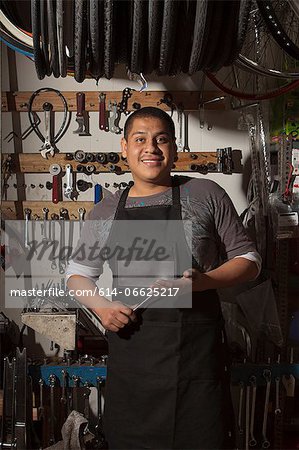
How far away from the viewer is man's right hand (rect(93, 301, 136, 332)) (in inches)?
59.6

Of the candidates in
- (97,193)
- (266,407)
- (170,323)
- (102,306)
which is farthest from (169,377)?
(97,193)

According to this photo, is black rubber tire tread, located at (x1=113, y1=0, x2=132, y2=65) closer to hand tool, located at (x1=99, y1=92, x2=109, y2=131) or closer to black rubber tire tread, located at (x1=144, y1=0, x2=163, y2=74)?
black rubber tire tread, located at (x1=144, y1=0, x2=163, y2=74)

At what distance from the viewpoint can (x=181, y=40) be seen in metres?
1.39

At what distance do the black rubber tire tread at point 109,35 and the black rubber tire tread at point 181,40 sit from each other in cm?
19

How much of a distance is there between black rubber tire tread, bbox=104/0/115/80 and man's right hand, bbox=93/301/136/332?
0.76 metres

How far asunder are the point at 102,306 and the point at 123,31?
2.85 feet

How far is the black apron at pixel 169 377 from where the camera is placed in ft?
5.06

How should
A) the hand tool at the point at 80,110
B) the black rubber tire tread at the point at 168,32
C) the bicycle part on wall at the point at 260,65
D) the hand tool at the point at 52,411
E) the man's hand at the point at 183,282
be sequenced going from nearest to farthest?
the black rubber tire tread at the point at 168,32 < the man's hand at the point at 183,282 < the hand tool at the point at 52,411 < the bicycle part on wall at the point at 260,65 < the hand tool at the point at 80,110

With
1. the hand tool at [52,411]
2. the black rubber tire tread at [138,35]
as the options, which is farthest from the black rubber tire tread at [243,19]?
the hand tool at [52,411]

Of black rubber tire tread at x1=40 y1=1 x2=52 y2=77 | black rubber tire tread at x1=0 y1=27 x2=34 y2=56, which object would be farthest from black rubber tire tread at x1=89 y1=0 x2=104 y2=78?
black rubber tire tread at x1=0 y1=27 x2=34 y2=56

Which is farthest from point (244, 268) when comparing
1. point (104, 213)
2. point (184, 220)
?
point (104, 213)

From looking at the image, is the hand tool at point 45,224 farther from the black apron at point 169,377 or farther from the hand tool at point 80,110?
the black apron at point 169,377

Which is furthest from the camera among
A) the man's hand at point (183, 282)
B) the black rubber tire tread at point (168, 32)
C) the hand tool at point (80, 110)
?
the hand tool at point (80, 110)

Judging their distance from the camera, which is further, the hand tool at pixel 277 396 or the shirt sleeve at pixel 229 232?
the hand tool at pixel 277 396
